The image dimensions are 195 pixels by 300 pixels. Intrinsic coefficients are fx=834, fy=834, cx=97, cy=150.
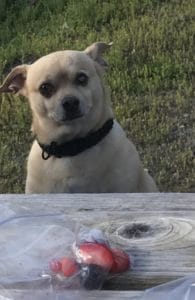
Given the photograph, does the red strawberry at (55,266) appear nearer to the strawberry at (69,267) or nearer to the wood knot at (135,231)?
the strawberry at (69,267)

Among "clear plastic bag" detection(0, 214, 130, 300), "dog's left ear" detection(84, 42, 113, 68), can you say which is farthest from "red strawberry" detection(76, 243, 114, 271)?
"dog's left ear" detection(84, 42, 113, 68)

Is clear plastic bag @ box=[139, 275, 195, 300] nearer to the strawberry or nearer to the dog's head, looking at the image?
the strawberry

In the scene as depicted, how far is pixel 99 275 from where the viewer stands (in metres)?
1.45

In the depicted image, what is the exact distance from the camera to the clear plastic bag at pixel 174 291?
1369mm

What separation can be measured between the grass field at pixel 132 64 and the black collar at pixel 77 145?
0.76 m

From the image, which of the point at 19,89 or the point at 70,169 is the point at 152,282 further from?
the point at 19,89

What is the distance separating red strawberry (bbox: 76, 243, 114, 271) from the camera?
4.83 ft

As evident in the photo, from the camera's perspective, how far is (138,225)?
5.47ft

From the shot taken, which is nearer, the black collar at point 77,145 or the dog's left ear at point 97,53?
the black collar at point 77,145

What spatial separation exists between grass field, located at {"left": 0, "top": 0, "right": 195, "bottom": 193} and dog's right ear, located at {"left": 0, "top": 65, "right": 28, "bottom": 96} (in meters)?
0.71

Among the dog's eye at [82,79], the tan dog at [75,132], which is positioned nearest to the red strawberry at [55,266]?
the tan dog at [75,132]

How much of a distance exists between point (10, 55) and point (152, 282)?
405 centimetres

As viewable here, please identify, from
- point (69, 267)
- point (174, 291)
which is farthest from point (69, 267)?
point (174, 291)

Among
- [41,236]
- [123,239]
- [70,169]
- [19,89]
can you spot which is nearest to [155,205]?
[123,239]
